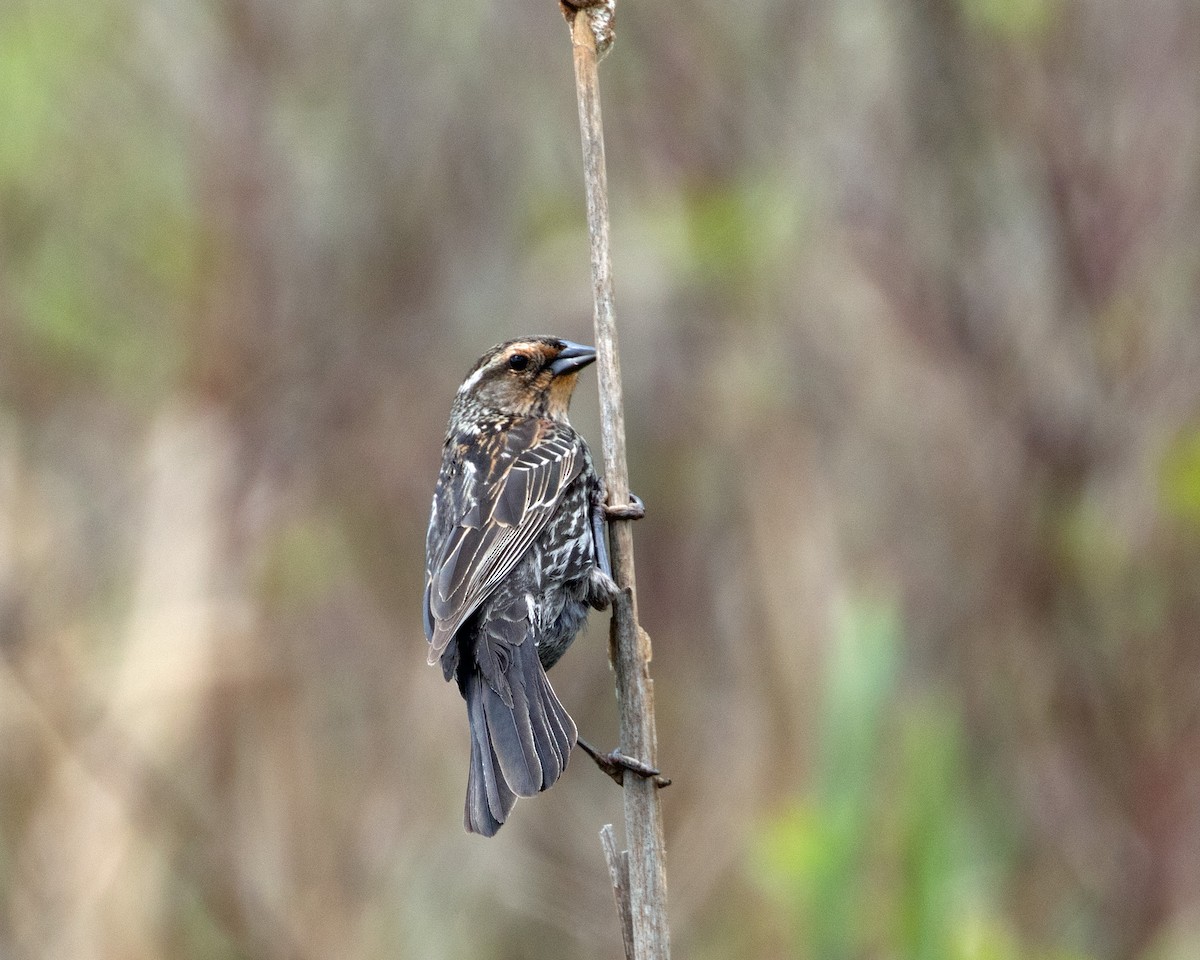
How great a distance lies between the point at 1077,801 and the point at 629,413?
96.0 inches

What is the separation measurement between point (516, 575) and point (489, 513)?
18 centimetres

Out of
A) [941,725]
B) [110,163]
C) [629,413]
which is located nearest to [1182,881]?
[941,725]

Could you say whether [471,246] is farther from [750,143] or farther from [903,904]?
[903,904]

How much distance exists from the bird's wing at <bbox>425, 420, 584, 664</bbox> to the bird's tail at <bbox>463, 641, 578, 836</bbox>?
184 mm

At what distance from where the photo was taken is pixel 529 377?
4.59 m

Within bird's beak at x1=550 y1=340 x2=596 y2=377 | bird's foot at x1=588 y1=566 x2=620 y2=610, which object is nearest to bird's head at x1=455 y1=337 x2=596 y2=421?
bird's beak at x1=550 y1=340 x2=596 y2=377

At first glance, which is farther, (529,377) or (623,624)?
(529,377)

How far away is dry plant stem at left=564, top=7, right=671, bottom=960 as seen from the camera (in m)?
2.88

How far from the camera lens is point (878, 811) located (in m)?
5.04

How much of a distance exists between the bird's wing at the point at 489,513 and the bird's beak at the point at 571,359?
180mm

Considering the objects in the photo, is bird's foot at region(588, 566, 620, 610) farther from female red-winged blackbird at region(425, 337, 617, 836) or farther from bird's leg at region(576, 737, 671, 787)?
bird's leg at region(576, 737, 671, 787)

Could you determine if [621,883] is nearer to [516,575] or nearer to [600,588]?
[600,588]

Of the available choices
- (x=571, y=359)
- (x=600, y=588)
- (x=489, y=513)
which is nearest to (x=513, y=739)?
Result: (x=600, y=588)

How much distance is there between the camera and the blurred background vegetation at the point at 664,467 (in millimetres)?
5520
